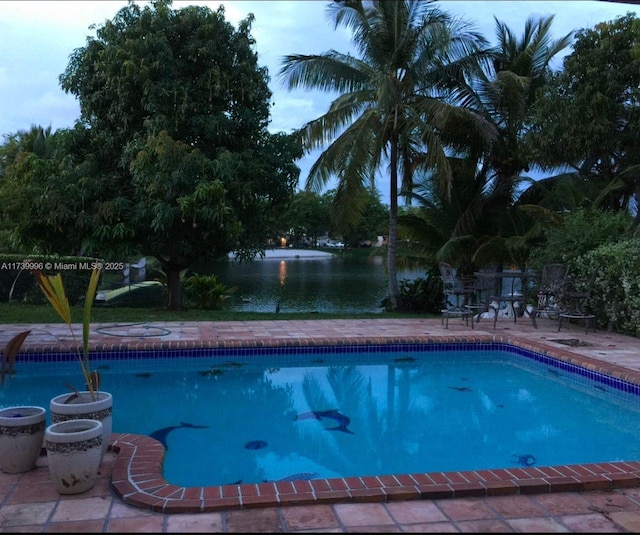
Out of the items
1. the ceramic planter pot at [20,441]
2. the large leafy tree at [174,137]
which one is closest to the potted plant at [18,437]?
the ceramic planter pot at [20,441]

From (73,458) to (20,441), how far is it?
54 centimetres

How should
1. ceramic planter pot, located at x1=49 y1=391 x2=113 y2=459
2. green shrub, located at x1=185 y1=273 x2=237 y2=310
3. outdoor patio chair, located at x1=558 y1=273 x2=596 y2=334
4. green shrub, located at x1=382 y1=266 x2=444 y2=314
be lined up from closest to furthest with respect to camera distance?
ceramic planter pot, located at x1=49 y1=391 x2=113 y2=459 < outdoor patio chair, located at x1=558 y1=273 x2=596 y2=334 < green shrub, located at x1=382 y1=266 x2=444 y2=314 < green shrub, located at x1=185 y1=273 x2=237 y2=310

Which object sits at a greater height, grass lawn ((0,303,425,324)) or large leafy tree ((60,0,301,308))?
large leafy tree ((60,0,301,308))

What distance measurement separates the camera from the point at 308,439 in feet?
16.8

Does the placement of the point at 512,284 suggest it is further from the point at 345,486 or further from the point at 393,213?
the point at 345,486

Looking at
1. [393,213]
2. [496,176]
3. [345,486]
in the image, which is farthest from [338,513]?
[496,176]

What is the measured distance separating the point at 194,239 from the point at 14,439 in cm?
800

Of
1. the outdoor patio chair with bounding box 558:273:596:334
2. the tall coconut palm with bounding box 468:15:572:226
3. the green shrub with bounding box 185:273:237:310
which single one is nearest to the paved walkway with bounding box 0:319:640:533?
the outdoor patio chair with bounding box 558:273:596:334

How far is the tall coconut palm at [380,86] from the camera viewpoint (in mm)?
11430

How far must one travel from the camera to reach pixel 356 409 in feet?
20.2

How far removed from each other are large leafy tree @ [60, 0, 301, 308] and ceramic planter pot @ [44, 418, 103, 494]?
21.9 ft

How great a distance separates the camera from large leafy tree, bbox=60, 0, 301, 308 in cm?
986

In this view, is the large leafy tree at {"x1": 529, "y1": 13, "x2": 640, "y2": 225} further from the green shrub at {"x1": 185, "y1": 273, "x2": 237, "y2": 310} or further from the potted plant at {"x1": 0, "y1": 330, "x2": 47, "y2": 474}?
the potted plant at {"x1": 0, "y1": 330, "x2": 47, "y2": 474}

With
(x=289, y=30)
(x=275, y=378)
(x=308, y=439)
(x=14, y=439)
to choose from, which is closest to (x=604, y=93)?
(x=289, y=30)
